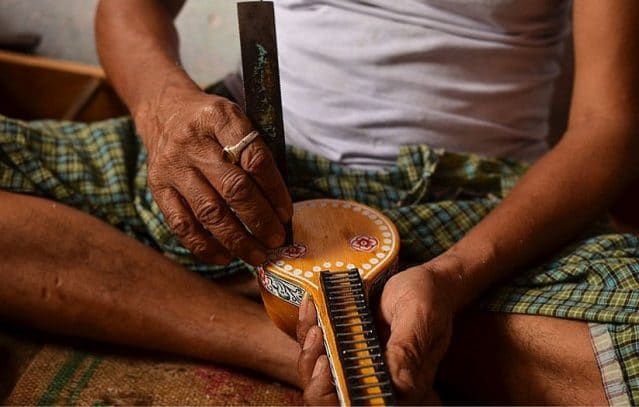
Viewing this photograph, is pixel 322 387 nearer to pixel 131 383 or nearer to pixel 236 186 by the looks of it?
pixel 236 186

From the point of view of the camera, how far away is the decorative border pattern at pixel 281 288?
2.38 feet

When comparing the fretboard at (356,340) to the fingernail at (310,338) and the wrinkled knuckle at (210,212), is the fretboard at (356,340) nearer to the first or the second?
the fingernail at (310,338)

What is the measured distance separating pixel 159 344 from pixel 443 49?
597 millimetres

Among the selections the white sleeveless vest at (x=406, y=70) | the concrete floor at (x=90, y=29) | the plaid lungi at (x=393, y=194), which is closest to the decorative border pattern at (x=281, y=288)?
the plaid lungi at (x=393, y=194)

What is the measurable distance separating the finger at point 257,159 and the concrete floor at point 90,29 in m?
1.04

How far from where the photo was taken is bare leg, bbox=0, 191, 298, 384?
0.91m

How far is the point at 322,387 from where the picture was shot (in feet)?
2.05

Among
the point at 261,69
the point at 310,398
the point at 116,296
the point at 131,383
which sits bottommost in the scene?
the point at 131,383

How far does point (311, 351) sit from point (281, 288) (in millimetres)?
114

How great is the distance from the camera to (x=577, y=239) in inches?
37.5

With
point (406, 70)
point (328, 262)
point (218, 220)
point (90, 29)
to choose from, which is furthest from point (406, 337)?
point (90, 29)

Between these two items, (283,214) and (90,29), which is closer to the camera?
(283,214)

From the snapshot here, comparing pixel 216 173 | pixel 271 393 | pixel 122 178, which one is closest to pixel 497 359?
pixel 271 393

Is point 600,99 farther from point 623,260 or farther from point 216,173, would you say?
point 216,173
